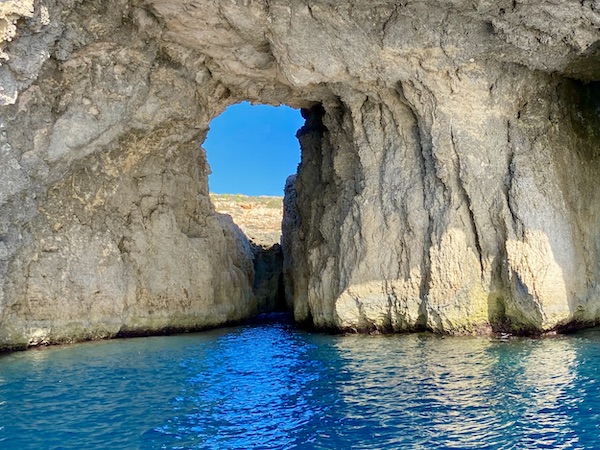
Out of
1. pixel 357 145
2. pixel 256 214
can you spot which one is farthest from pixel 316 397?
pixel 256 214

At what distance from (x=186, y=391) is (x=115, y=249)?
1060cm

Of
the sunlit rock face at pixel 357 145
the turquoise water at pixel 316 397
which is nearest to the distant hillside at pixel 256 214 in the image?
the sunlit rock face at pixel 357 145

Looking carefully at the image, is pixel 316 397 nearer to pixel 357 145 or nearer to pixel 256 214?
pixel 357 145

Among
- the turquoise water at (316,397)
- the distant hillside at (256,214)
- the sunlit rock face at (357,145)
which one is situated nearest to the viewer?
the turquoise water at (316,397)

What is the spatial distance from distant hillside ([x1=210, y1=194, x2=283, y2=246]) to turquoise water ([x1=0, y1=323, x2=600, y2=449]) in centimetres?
1962

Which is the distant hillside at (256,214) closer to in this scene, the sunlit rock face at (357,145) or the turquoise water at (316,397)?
the sunlit rock face at (357,145)

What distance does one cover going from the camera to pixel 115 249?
21.7 meters

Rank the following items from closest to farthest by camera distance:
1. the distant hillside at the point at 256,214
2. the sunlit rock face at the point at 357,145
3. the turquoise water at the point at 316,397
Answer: the turquoise water at the point at 316,397
the sunlit rock face at the point at 357,145
the distant hillside at the point at 256,214

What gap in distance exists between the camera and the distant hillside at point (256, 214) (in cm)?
3725

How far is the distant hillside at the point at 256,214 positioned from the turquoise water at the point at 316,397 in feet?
64.4

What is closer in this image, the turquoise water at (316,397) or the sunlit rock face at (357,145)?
the turquoise water at (316,397)

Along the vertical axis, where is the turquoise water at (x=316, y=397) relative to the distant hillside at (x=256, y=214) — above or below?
below

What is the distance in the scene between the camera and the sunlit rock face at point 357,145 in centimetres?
1678

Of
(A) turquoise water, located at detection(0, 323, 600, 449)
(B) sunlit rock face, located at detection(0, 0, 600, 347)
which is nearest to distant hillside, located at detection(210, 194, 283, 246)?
(B) sunlit rock face, located at detection(0, 0, 600, 347)
